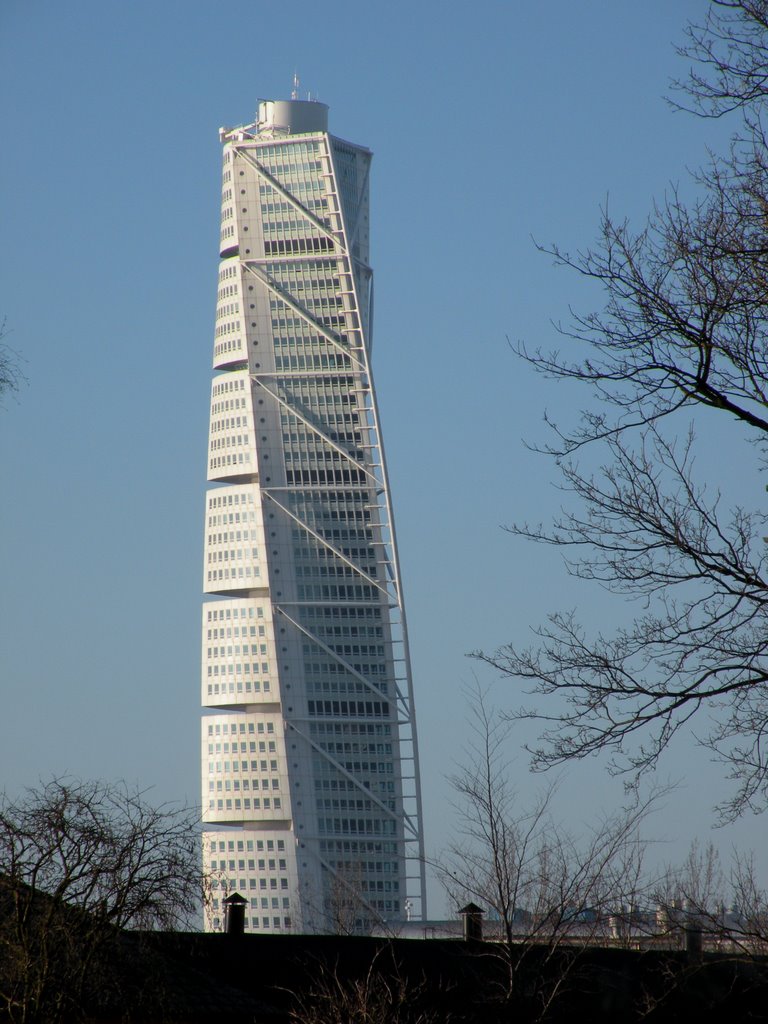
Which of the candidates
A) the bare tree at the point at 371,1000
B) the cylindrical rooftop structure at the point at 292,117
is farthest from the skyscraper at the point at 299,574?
the bare tree at the point at 371,1000

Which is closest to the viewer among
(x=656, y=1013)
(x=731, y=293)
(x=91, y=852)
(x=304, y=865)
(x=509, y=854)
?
(x=731, y=293)

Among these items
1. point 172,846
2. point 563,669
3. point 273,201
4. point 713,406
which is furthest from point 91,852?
point 273,201

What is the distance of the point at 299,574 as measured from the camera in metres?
134

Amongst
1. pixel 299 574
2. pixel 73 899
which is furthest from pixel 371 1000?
pixel 299 574

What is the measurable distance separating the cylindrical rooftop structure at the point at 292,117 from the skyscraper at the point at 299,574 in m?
3.58

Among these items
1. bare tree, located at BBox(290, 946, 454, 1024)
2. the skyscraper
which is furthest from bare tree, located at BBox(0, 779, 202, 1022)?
the skyscraper

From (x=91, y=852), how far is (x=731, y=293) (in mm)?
14239

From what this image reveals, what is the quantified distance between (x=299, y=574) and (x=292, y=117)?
3861 cm

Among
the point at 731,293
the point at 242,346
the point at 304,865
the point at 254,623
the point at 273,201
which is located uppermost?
the point at 273,201

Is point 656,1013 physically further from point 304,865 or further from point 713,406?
point 304,865

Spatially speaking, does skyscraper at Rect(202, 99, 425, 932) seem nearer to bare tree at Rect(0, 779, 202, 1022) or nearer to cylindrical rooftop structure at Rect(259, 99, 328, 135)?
cylindrical rooftop structure at Rect(259, 99, 328, 135)

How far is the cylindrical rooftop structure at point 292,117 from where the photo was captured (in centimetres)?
14162

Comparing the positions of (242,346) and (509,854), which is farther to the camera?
(242,346)

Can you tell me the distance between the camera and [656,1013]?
114ft
